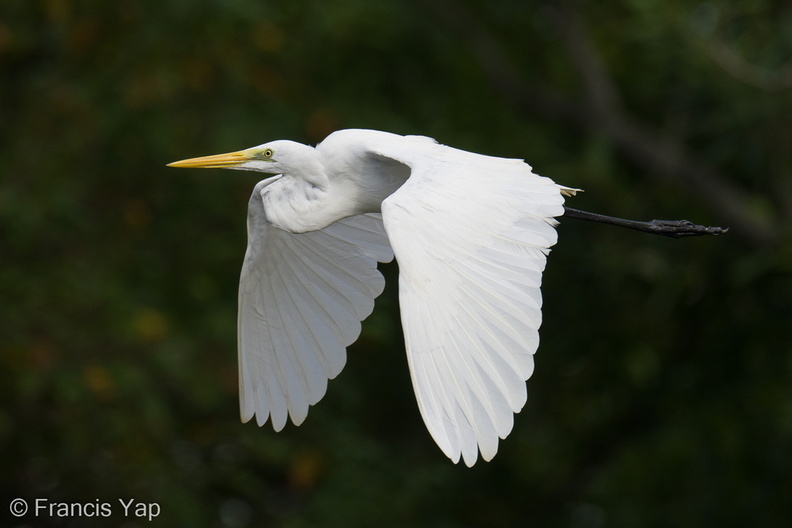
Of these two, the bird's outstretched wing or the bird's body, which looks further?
the bird's outstretched wing

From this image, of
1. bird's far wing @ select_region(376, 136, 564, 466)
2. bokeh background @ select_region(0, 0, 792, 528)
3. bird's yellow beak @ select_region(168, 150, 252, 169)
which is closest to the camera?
bird's far wing @ select_region(376, 136, 564, 466)

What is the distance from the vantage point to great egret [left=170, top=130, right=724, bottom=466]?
9.20ft

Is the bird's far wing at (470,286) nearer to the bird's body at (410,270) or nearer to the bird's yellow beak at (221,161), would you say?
the bird's body at (410,270)

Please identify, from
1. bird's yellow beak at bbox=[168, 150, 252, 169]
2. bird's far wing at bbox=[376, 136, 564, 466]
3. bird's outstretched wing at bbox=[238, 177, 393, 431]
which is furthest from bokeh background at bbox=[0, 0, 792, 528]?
bird's far wing at bbox=[376, 136, 564, 466]

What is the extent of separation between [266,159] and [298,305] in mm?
487

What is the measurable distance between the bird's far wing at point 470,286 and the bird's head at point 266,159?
0.60 meters

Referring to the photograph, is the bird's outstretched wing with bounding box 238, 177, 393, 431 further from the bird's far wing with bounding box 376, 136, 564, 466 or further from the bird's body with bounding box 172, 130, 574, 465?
the bird's far wing with bounding box 376, 136, 564, 466

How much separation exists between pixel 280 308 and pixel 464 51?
476cm

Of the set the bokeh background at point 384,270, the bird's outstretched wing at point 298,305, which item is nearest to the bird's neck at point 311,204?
the bird's outstretched wing at point 298,305

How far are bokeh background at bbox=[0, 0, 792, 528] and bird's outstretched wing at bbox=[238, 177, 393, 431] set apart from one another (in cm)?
204

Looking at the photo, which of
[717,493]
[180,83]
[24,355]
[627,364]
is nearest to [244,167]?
[24,355]

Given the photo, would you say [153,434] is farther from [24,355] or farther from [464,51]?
[464,51]

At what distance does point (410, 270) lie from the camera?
9.87 ft

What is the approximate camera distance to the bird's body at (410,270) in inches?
110
